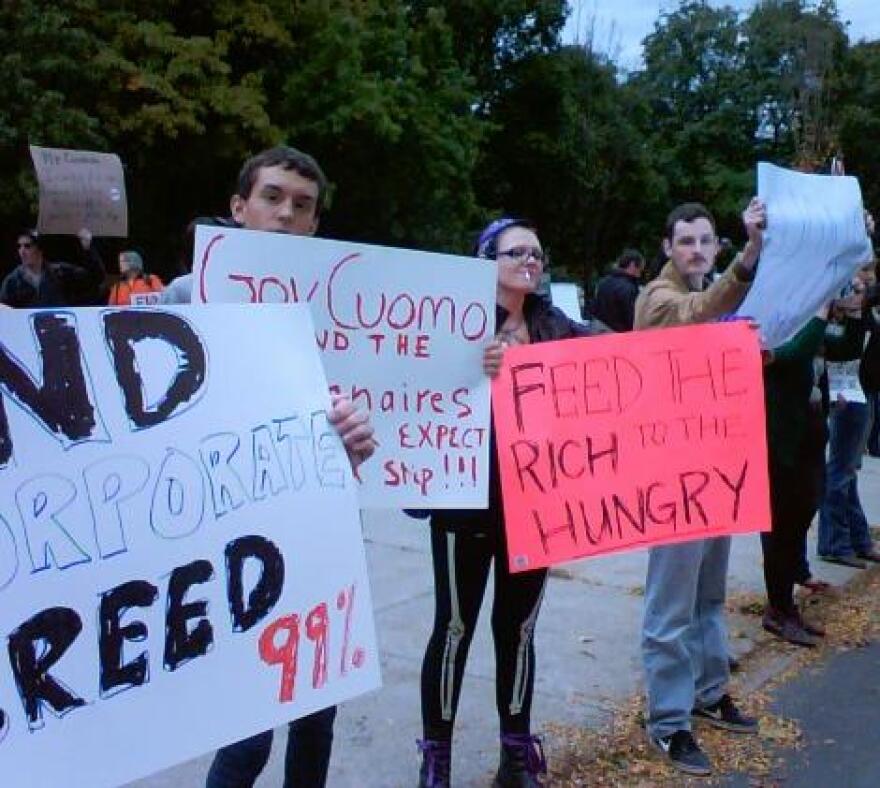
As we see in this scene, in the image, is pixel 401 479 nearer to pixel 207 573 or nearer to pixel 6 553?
pixel 207 573

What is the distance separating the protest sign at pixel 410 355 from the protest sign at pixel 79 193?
3264 millimetres

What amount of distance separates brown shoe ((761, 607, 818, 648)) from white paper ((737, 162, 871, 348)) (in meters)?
1.86

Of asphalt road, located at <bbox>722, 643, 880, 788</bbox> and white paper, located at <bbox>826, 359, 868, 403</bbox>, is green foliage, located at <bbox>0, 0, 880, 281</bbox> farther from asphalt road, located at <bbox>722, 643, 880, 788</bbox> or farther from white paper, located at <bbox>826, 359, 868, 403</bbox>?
asphalt road, located at <bbox>722, 643, 880, 788</bbox>

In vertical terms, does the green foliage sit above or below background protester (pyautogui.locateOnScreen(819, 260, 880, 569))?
above

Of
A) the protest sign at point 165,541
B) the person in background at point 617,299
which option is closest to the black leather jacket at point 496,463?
the protest sign at point 165,541

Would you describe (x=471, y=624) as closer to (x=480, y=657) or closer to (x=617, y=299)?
(x=480, y=657)

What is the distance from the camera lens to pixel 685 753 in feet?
11.8

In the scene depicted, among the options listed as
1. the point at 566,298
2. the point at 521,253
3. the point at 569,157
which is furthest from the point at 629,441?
the point at 569,157

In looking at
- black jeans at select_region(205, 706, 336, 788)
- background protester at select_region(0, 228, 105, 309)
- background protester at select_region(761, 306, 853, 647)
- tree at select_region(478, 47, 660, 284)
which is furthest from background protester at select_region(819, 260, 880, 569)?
tree at select_region(478, 47, 660, 284)

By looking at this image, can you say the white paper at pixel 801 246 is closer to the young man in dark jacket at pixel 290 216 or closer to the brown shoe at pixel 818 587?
A: the young man in dark jacket at pixel 290 216

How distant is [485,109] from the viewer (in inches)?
1186

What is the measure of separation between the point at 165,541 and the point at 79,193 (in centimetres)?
429

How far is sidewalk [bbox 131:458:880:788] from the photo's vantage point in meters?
3.52

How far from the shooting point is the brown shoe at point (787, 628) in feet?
16.1
